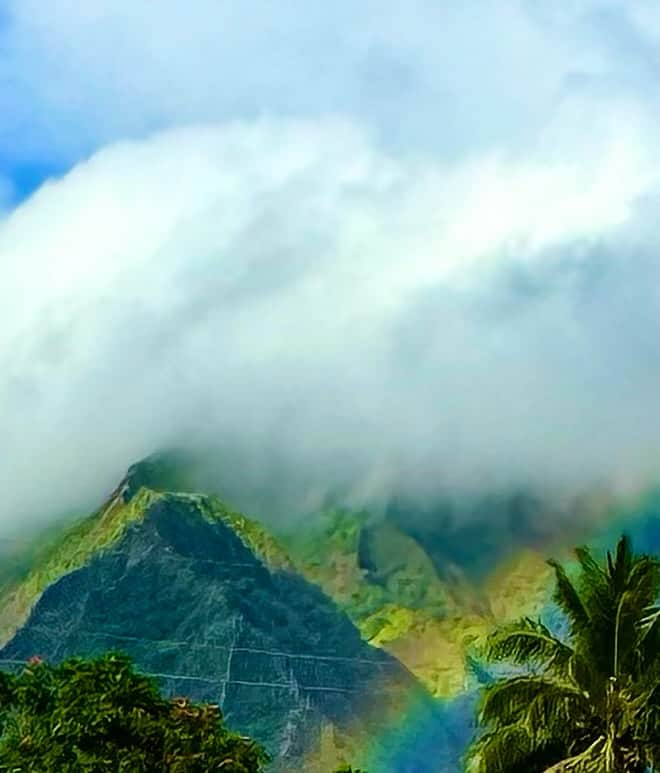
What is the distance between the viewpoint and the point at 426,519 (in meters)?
199

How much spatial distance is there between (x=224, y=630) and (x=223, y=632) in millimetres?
346

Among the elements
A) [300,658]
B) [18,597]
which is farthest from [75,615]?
[300,658]

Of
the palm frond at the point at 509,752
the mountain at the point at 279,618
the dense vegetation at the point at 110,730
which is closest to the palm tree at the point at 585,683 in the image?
the palm frond at the point at 509,752

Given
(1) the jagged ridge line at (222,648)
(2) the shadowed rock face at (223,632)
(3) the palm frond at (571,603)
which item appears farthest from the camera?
(1) the jagged ridge line at (222,648)

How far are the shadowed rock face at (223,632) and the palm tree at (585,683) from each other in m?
139

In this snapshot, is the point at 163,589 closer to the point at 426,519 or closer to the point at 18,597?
the point at 18,597

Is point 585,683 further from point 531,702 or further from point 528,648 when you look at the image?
point 528,648

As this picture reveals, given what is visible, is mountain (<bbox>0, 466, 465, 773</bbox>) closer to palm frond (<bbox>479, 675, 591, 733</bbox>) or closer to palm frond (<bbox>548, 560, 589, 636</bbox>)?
palm frond (<bbox>548, 560, 589, 636</bbox>)

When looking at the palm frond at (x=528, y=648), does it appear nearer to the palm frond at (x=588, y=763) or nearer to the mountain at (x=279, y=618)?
the palm frond at (x=588, y=763)

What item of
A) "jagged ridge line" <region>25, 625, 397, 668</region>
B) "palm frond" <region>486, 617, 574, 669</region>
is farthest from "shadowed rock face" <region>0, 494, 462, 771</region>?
"palm frond" <region>486, 617, 574, 669</region>

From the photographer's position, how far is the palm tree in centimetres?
2895

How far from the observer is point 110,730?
1179 inches

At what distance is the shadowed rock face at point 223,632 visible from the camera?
6801 inches

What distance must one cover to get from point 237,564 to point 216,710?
519ft
